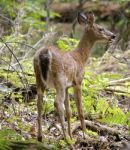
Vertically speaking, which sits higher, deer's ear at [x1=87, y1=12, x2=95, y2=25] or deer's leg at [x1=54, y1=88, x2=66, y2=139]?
deer's ear at [x1=87, y1=12, x2=95, y2=25]

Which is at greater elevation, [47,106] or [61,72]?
[61,72]

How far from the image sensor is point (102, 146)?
7395 mm

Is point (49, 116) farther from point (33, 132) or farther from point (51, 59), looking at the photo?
point (51, 59)

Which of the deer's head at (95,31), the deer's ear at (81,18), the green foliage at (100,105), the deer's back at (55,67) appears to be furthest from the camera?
the deer's head at (95,31)

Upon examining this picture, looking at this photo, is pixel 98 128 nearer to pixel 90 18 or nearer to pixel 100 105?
pixel 100 105

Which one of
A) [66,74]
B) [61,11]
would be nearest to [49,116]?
[66,74]

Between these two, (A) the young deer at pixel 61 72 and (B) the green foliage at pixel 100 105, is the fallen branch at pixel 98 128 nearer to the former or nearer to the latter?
(B) the green foliage at pixel 100 105

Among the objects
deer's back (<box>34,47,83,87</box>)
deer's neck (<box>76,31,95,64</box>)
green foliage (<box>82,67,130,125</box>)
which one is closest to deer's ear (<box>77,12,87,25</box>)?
deer's neck (<box>76,31,95,64</box>)

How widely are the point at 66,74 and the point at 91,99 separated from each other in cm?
219

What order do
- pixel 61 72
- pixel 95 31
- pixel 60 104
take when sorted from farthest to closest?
pixel 95 31
pixel 61 72
pixel 60 104

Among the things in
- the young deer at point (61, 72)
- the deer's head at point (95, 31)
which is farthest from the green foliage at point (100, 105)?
the deer's head at point (95, 31)

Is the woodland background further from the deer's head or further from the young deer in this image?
the deer's head

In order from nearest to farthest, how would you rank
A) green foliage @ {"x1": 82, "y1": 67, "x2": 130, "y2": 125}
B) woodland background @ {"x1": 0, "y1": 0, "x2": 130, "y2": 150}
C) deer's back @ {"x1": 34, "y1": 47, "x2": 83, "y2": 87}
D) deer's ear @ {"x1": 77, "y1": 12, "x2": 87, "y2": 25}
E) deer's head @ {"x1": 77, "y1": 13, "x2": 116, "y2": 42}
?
1. deer's back @ {"x1": 34, "y1": 47, "x2": 83, "y2": 87}
2. woodland background @ {"x1": 0, "y1": 0, "x2": 130, "y2": 150}
3. green foliage @ {"x1": 82, "y1": 67, "x2": 130, "y2": 125}
4. deer's ear @ {"x1": 77, "y1": 12, "x2": 87, "y2": 25}
5. deer's head @ {"x1": 77, "y1": 13, "x2": 116, "y2": 42}

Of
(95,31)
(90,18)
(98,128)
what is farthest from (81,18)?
(98,128)
